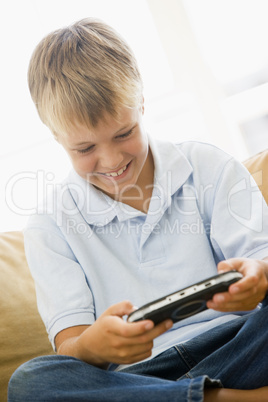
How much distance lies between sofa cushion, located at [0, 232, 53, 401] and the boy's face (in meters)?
0.41

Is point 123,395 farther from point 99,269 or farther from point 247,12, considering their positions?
point 247,12

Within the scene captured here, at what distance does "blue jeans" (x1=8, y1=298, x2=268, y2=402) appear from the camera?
0.78 meters

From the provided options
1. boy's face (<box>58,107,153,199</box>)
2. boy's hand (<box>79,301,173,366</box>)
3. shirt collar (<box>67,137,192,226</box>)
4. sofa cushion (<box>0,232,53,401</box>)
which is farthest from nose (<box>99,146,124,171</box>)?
sofa cushion (<box>0,232,53,401</box>)

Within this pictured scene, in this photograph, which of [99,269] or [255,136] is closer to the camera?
[99,269]

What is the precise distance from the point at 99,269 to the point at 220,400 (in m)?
0.41

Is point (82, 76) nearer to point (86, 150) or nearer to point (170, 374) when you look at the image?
point (86, 150)

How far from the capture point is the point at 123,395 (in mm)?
783

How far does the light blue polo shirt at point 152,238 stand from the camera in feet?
3.43

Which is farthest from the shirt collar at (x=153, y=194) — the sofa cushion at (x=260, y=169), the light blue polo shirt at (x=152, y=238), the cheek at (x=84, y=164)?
the sofa cushion at (x=260, y=169)

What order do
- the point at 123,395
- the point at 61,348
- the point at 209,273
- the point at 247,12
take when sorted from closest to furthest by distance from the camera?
the point at 123,395 < the point at 61,348 < the point at 209,273 < the point at 247,12

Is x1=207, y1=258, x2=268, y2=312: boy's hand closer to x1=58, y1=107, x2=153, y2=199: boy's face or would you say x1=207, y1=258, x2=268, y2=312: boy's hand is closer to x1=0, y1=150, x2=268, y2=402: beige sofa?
x1=58, y1=107, x2=153, y2=199: boy's face

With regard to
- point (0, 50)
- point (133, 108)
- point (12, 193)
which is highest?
point (0, 50)

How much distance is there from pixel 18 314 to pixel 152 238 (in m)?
0.44

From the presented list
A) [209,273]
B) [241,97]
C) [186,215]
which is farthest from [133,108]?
[241,97]
